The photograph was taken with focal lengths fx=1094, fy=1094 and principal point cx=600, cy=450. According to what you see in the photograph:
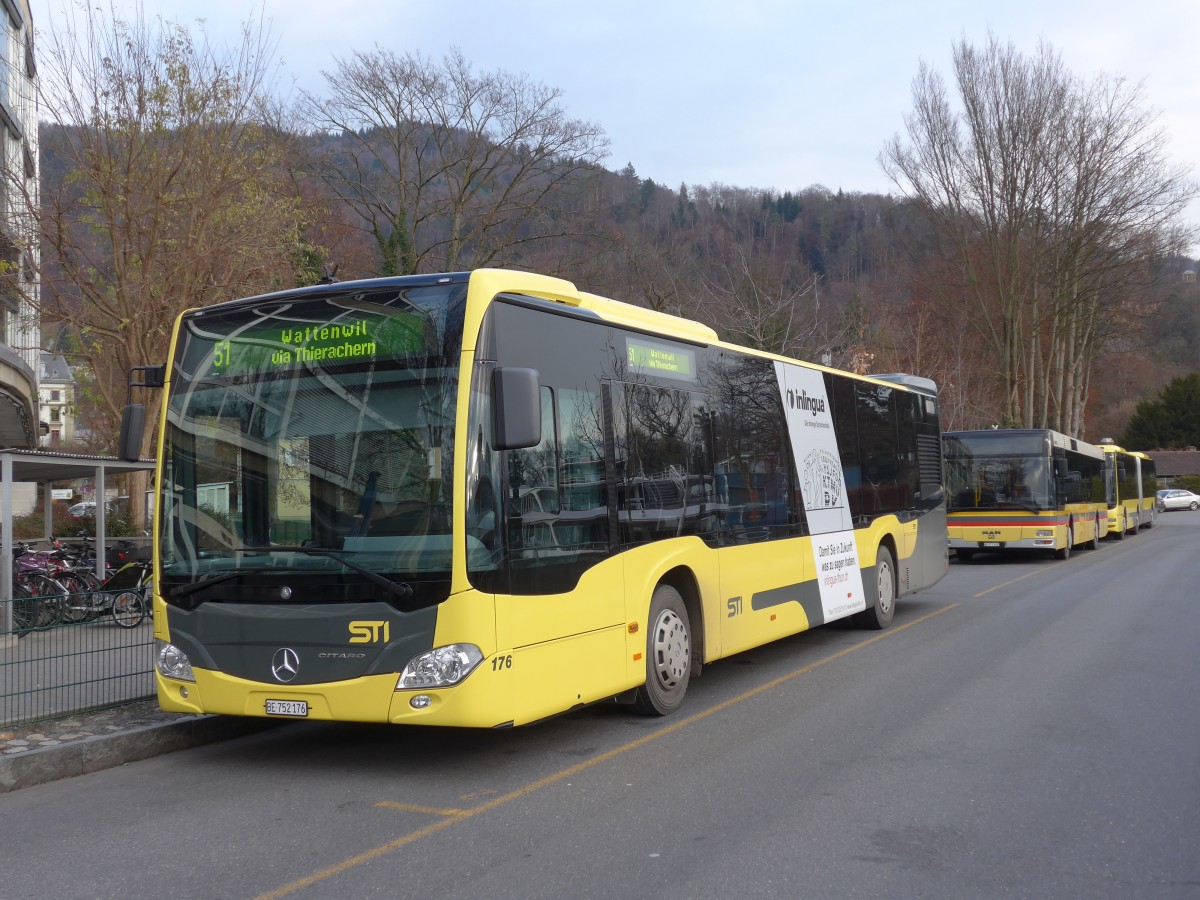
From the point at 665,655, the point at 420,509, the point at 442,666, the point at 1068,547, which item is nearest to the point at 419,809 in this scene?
the point at 442,666

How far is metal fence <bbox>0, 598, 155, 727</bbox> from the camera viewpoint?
7805 millimetres

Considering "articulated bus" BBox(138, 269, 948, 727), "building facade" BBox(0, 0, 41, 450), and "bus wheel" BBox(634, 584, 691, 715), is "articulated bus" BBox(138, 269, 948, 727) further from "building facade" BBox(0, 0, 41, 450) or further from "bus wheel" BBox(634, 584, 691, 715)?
"building facade" BBox(0, 0, 41, 450)

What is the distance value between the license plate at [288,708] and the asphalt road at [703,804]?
44cm

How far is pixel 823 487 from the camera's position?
38.4ft

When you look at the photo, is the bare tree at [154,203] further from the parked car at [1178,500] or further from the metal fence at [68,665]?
the parked car at [1178,500]

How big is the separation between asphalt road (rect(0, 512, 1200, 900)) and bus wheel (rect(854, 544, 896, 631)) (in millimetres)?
3126

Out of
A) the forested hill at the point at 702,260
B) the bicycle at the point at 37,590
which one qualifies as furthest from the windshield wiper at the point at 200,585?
the forested hill at the point at 702,260

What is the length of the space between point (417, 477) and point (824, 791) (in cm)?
294

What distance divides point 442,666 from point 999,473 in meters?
21.3

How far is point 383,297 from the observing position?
22.6 feet

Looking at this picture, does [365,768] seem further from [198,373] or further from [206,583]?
[198,373]

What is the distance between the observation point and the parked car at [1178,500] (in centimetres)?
7150

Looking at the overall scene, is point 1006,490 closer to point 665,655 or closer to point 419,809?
point 665,655

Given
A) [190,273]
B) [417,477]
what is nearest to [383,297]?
[417,477]
